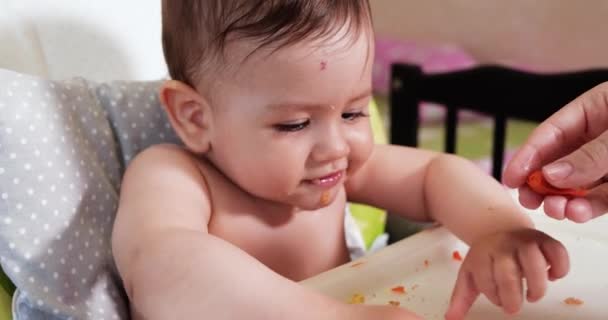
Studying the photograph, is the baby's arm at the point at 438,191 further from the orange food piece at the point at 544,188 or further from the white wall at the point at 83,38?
the white wall at the point at 83,38

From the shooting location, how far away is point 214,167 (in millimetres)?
726

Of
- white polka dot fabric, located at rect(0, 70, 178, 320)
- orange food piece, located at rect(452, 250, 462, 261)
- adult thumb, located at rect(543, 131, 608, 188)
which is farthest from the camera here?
orange food piece, located at rect(452, 250, 462, 261)

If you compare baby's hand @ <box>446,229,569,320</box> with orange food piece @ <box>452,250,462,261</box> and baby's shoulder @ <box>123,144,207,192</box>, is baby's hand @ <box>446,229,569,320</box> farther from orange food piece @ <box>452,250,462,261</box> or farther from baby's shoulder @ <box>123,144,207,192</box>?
baby's shoulder @ <box>123,144,207,192</box>

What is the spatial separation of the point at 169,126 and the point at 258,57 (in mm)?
223

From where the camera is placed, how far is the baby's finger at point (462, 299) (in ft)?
1.85

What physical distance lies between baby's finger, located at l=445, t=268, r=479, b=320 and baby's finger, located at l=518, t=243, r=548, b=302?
0.14 feet

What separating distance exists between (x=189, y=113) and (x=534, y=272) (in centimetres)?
36

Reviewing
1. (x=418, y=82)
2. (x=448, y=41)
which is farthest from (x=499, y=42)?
(x=418, y=82)

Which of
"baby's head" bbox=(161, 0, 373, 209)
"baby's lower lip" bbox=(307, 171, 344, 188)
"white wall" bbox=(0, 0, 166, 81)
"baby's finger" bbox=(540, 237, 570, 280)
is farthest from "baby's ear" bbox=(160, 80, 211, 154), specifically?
"baby's finger" bbox=(540, 237, 570, 280)

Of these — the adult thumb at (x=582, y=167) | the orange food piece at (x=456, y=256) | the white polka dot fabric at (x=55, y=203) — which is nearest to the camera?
the adult thumb at (x=582, y=167)

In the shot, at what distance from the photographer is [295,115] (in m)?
0.64

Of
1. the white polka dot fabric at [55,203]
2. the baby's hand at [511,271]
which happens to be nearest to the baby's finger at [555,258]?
the baby's hand at [511,271]

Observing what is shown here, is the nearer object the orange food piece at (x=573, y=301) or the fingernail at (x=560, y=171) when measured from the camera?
the fingernail at (x=560, y=171)

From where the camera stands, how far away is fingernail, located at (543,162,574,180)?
1.63 ft
